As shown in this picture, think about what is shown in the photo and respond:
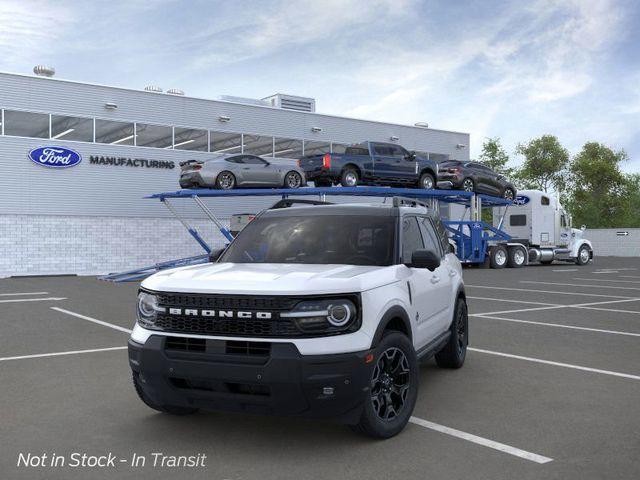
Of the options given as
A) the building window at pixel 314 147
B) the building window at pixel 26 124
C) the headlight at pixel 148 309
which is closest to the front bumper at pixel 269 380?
the headlight at pixel 148 309

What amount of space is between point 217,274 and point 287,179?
20586 mm

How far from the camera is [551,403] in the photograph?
562 centimetres

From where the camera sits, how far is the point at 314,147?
3375 centimetres

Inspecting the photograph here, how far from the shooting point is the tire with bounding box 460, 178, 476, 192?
89.1ft

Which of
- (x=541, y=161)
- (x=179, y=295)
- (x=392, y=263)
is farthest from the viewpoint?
(x=541, y=161)

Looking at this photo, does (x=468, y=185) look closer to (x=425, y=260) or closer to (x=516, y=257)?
(x=516, y=257)

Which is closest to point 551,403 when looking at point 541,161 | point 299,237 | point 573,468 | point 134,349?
point 573,468

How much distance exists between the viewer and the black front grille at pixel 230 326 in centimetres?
428

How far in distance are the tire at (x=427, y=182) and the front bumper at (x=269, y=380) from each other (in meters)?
21.8

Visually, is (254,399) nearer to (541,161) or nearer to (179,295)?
(179,295)

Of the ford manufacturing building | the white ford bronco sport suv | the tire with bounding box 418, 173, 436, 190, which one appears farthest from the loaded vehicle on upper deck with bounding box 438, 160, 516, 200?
the white ford bronco sport suv

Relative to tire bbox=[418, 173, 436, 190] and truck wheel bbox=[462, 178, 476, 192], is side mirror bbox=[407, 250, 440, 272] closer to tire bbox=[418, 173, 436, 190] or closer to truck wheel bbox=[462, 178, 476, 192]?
tire bbox=[418, 173, 436, 190]

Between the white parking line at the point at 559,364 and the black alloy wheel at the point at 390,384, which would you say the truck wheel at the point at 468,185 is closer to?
the white parking line at the point at 559,364

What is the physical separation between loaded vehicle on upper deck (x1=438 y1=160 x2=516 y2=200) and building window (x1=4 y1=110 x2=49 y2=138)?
16054 mm
